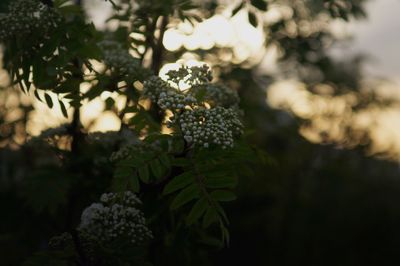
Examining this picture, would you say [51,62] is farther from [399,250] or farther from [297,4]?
[399,250]

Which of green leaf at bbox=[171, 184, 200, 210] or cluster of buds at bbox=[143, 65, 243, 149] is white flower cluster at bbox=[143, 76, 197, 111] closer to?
cluster of buds at bbox=[143, 65, 243, 149]

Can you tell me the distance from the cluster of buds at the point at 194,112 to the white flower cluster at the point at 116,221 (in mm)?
528

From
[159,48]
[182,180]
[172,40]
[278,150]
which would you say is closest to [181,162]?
[182,180]

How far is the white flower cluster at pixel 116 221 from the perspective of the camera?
2.83 meters

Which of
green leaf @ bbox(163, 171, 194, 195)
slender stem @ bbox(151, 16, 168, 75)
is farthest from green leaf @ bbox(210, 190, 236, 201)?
slender stem @ bbox(151, 16, 168, 75)

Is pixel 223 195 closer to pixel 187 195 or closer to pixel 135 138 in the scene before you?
pixel 187 195

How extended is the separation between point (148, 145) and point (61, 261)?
714 mm

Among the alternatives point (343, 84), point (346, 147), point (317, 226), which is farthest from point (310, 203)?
point (343, 84)

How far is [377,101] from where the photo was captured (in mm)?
11633

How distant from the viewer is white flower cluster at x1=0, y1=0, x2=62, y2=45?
2818 millimetres

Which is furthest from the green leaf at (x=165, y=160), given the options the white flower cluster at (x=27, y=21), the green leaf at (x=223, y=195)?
the white flower cluster at (x=27, y=21)

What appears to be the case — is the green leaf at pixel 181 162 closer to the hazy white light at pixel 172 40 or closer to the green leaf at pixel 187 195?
the green leaf at pixel 187 195

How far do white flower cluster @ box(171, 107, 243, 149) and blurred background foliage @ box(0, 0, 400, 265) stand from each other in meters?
0.82

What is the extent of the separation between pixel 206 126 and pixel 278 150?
9.35 m
